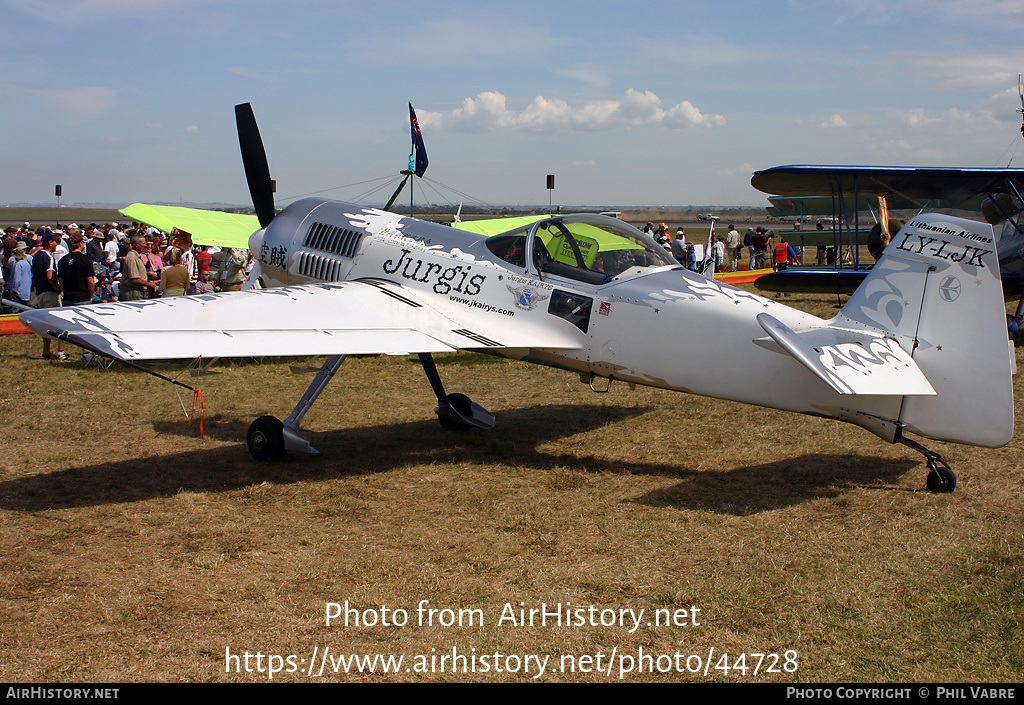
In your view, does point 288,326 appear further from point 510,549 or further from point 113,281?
point 113,281

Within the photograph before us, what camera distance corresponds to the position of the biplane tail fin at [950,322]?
5707 millimetres

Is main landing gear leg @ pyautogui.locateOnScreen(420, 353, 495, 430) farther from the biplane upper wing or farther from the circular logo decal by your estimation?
the biplane upper wing

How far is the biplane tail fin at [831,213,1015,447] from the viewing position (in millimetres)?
5707

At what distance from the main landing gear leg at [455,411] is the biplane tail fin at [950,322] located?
406cm

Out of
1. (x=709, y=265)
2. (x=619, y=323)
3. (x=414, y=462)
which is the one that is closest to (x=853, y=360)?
(x=619, y=323)

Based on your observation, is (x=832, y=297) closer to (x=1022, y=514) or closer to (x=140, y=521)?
(x=1022, y=514)

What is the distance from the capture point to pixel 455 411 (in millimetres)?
8789

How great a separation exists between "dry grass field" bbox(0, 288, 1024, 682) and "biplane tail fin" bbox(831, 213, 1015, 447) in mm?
645

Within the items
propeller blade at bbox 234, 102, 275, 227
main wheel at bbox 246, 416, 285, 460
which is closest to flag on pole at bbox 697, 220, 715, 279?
main wheel at bbox 246, 416, 285, 460

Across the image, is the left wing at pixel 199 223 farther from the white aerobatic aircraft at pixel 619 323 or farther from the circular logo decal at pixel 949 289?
the circular logo decal at pixel 949 289

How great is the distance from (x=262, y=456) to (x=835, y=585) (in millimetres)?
5189

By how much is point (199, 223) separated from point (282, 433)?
903 cm

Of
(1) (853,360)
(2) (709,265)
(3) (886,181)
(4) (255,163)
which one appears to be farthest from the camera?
(2) (709,265)

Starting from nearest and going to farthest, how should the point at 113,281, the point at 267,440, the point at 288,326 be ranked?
the point at 288,326
the point at 267,440
the point at 113,281
